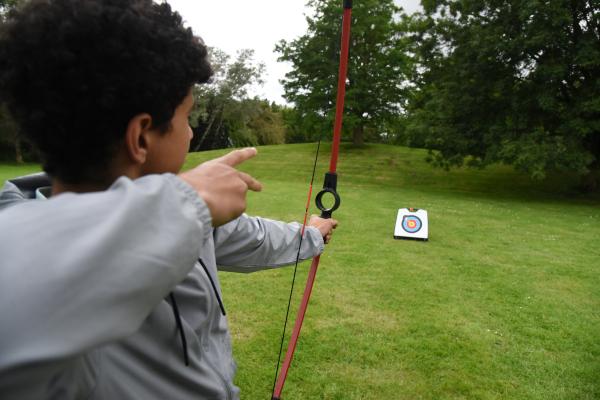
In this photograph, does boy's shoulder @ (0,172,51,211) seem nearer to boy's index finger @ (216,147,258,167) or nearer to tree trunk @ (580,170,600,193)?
boy's index finger @ (216,147,258,167)

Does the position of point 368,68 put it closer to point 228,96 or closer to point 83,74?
point 228,96

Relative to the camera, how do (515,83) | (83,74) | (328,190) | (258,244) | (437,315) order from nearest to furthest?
1. (83,74)
2. (258,244)
3. (328,190)
4. (437,315)
5. (515,83)

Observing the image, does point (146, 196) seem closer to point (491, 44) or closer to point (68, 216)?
point (68, 216)

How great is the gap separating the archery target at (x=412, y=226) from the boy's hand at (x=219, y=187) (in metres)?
4.82

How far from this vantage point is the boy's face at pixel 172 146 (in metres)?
0.63

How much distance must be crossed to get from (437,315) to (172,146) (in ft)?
9.11

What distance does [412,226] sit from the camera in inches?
210

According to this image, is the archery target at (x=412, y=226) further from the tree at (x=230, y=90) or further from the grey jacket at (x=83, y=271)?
the tree at (x=230, y=90)

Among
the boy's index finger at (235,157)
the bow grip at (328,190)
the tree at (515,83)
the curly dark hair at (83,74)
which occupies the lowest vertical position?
the bow grip at (328,190)

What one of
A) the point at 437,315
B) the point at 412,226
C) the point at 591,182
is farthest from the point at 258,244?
the point at 591,182

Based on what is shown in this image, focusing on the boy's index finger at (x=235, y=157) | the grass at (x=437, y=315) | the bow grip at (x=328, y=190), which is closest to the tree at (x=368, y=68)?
the grass at (x=437, y=315)

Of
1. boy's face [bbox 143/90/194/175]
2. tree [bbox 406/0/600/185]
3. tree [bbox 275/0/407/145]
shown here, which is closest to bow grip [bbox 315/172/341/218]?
boy's face [bbox 143/90/194/175]

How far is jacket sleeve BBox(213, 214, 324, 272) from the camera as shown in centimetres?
110

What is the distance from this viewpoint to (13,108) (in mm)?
549
